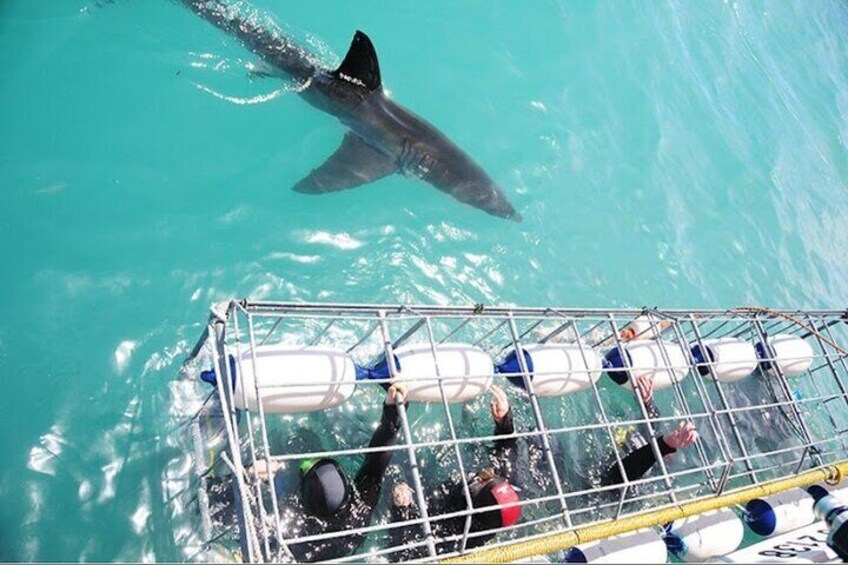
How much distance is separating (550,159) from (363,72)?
133 inches

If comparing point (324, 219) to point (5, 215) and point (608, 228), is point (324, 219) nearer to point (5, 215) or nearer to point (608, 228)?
point (5, 215)

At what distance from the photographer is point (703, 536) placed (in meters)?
5.67

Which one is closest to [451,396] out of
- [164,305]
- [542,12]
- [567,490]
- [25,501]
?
[567,490]

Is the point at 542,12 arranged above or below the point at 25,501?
above

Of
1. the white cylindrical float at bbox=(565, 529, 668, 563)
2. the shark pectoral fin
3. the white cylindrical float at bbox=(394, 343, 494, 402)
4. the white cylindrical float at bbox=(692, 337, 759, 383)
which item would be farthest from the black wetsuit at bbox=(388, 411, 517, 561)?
the shark pectoral fin

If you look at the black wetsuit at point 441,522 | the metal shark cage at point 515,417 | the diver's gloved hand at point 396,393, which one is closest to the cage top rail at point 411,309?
the metal shark cage at point 515,417

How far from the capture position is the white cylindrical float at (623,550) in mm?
4641

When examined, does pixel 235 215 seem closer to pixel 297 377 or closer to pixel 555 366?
pixel 297 377

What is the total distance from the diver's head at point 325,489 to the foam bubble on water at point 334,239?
3211 mm

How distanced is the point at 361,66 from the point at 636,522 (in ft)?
20.3

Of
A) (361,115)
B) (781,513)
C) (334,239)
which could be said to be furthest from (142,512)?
(781,513)

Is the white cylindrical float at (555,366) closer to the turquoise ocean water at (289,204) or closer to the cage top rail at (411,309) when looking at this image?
the cage top rail at (411,309)

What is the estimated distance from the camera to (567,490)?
6.70 metres

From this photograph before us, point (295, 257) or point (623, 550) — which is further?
point (295, 257)
